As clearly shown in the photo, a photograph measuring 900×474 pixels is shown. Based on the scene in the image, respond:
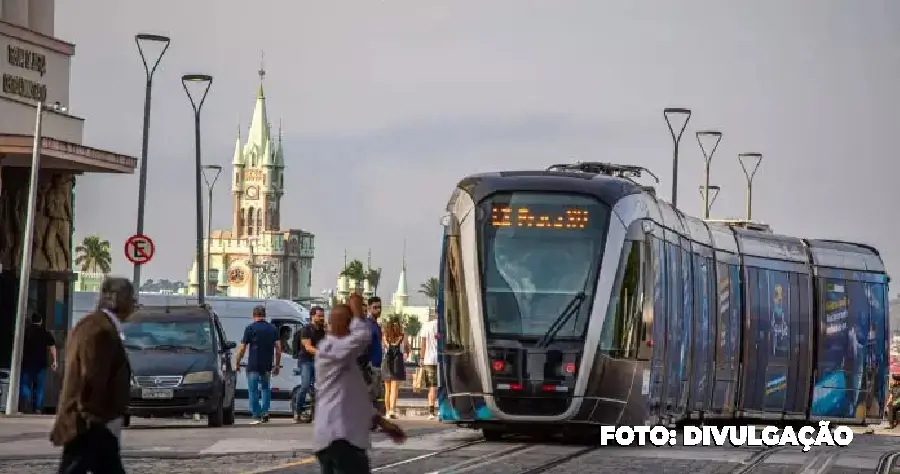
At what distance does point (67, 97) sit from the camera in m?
45.8

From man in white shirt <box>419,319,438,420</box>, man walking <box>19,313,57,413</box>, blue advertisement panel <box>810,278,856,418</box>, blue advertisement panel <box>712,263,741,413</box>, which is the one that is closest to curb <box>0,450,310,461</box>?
blue advertisement panel <box>712,263,741,413</box>

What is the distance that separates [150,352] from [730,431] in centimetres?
793

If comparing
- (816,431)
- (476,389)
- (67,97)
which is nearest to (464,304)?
(476,389)

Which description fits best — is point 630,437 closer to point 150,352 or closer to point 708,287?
point 708,287

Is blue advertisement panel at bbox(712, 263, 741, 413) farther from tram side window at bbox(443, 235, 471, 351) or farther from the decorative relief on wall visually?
the decorative relief on wall

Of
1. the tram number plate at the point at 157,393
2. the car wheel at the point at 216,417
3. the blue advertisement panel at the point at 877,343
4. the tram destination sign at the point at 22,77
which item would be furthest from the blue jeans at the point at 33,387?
the blue advertisement panel at the point at 877,343

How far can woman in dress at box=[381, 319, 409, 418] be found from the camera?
112ft

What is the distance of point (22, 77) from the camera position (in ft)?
142

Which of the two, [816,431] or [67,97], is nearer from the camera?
[816,431]

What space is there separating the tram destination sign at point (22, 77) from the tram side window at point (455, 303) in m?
18.2

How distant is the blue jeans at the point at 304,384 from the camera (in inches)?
1282

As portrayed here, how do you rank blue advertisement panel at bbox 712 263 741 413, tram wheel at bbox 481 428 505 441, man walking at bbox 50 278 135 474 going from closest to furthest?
man walking at bbox 50 278 135 474 → tram wheel at bbox 481 428 505 441 → blue advertisement panel at bbox 712 263 741 413

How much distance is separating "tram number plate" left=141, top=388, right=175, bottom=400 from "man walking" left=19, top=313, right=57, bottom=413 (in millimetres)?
3574

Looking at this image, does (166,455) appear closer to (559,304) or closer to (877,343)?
(559,304)
